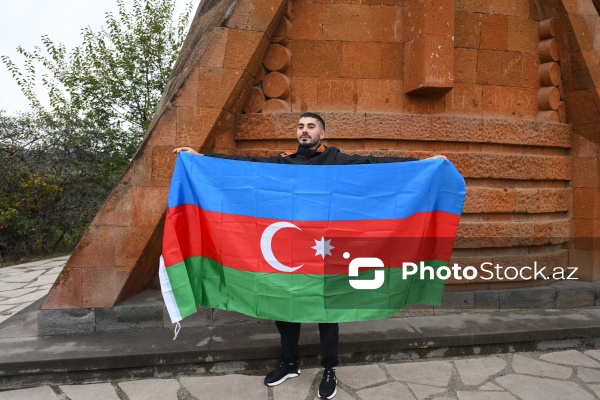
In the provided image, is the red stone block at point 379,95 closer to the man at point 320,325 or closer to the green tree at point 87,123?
the man at point 320,325

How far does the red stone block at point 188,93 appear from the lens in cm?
398

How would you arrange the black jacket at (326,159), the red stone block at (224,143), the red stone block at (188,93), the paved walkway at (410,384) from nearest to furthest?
1. the paved walkway at (410,384)
2. the black jacket at (326,159)
3. the red stone block at (188,93)
4. the red stone block at (224,143)

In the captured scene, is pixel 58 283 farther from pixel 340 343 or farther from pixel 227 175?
pixel 340 343

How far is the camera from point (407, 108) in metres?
4.64

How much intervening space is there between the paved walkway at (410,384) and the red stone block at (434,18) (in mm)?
3536

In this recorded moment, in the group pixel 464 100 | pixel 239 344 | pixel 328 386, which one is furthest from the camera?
pixel 464 100

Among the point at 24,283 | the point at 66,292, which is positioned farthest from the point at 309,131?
the point at 24,283

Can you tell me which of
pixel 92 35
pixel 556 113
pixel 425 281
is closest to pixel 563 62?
pixel 556 113

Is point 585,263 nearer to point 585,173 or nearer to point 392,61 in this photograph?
point 585,173

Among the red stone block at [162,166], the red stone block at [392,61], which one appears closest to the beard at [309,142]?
the red stone block at [162,166]

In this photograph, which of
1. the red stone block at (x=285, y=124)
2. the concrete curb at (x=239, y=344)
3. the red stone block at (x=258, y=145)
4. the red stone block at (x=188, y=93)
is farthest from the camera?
the red stone block at (x=258, y=145)

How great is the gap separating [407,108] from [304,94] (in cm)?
125

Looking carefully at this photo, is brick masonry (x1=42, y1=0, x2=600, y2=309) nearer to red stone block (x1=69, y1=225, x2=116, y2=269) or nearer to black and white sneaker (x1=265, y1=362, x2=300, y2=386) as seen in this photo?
red stone block (x1=69, y1=225, x2=116, y2=269)

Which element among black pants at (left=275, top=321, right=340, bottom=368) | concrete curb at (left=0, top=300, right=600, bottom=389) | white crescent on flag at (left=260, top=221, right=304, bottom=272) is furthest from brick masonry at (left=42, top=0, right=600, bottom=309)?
black pants at (left=275, top=321, right=340, bottom=368)
